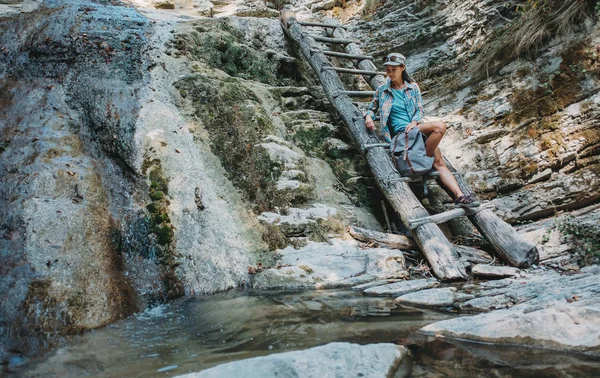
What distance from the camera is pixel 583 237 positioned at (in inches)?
165

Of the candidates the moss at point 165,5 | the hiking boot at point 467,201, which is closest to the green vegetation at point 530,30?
the hiking boot at point 467,201

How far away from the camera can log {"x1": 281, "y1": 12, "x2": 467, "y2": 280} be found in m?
4.21

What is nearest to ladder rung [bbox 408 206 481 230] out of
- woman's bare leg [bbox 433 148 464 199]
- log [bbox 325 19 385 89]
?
woman's bare leg [bbox 433 148 464 199]

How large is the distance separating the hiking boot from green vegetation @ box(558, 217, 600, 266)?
88 centimetres

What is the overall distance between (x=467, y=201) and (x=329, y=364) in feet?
10.3

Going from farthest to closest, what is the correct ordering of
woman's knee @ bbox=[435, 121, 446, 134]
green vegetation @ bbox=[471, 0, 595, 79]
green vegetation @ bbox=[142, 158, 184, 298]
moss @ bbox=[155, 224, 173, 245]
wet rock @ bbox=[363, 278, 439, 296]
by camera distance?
green vegetation @ bbox=[471, 0, 595, 79]
woman's knee @ bbox=[435, 121, 446, 134]
moss @ bbox=[155, 224, 173, 245]
green vegetation @ bbox=[142, 158, 184, 298]
wet rock @ bbox=[363, 278, 439, 296]

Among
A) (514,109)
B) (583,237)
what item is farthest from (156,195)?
(514,109)

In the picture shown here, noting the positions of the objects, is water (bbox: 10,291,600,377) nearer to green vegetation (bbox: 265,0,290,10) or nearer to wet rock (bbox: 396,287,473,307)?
wet rock (bbox: 396,287,473,307)

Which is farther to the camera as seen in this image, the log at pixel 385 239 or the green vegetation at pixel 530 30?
the green vegetation at pixel 530 30

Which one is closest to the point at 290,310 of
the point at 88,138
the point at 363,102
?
the point at 88,138

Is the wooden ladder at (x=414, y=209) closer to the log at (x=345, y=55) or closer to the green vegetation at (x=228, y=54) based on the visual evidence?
the log at (x=345, y=55)

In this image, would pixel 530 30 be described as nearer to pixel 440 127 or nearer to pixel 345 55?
pixel 440 127

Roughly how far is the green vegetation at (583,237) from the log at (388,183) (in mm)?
1151

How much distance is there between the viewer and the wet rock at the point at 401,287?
381 centimetres
